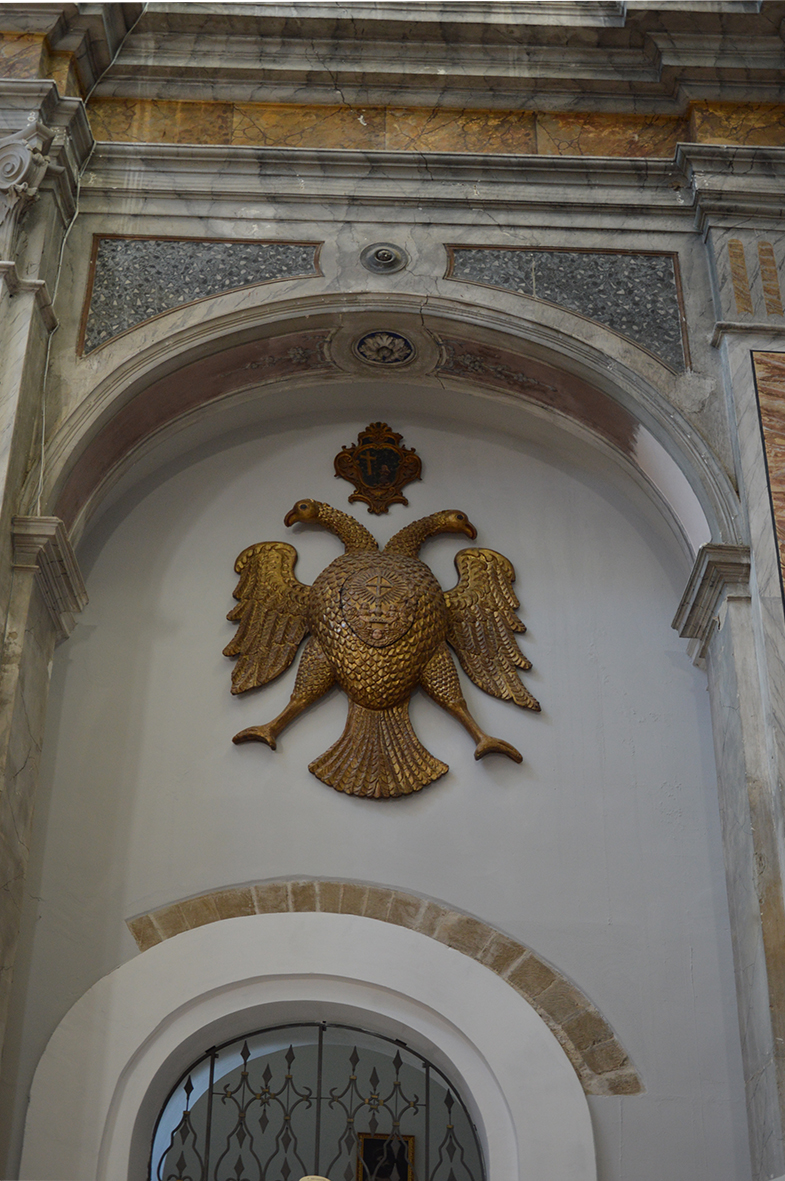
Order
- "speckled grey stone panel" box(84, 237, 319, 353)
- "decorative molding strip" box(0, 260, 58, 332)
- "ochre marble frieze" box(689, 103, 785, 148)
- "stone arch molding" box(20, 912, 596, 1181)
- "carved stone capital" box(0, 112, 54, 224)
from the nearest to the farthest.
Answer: "stone arch molding" box(20, 912, 596, 1181)
"decorative molding strip" box(0, 260, 58, 332)
"carved stone capital" box(0, 112, 54, 224)
"speckled grey stone panel" box(84, 237, 319, 353)
"ochre marble frieze" box(689, 103, 785, 148)

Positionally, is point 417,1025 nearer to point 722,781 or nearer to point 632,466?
point 722,781

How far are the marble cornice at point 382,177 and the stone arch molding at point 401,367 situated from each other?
0.51 metres

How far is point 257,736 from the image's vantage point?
521cm

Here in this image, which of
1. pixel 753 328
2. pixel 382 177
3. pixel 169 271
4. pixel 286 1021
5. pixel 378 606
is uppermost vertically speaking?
pixel 382 177

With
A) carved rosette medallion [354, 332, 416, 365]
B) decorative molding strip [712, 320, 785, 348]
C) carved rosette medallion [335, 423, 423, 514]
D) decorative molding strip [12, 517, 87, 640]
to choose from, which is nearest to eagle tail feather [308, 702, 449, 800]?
carved rosette medallion [335, 423, 423, 514]

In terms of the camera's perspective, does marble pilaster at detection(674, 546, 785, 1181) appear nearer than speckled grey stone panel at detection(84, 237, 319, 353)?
Yes

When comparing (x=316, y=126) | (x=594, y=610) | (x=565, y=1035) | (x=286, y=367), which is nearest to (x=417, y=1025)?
(x=565, y=1035)

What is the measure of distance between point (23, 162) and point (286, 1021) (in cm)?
349

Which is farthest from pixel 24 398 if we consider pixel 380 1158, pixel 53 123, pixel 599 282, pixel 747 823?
pixel 380 1158

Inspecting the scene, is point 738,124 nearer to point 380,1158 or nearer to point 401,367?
point 401,367

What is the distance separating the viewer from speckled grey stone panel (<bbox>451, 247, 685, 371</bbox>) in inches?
212

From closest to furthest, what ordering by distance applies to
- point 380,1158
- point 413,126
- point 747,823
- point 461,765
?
point 747,823
point 461,765
point 413,126
point 380,1158

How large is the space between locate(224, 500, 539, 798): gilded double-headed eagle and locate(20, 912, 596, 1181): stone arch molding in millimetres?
662

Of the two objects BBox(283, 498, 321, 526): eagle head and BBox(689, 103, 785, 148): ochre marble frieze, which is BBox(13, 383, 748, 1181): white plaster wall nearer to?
BBox(283, 498, 321, 526): eagle head
